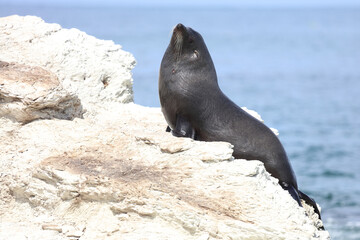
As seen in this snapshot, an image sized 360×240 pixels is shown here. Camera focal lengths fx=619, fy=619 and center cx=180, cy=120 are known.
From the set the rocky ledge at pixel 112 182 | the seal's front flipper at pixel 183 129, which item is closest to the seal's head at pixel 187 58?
the seal's front flipper at pixel 183 129

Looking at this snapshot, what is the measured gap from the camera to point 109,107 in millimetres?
7723

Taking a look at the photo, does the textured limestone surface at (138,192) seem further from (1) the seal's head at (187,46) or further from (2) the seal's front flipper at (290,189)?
(1) the seal's head at (187,46)

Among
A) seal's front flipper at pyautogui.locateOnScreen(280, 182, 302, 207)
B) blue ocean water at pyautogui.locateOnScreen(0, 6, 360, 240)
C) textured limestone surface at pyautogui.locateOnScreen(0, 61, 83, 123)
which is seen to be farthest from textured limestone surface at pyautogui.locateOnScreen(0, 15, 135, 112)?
blue ocean water at pyautogui.locateOnScreen(0, 6, 360, 240)

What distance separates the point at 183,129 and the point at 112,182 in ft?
4.81

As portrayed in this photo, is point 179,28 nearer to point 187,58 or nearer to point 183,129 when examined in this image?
point 187,58

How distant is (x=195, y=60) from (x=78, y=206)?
235cm

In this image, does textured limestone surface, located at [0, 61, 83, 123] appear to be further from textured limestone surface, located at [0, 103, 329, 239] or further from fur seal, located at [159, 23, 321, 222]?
fur seal, located at [159, 23, 321, 222]

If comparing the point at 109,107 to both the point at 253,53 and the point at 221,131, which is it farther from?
the point at 253,53

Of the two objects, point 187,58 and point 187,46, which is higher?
point 187,46

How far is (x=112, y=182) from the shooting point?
5141mm

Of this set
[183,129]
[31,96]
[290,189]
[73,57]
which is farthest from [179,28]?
[290,189]

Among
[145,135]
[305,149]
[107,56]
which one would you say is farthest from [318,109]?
[145,135]

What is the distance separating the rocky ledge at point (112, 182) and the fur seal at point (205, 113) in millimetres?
709

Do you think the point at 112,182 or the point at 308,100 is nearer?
the point at 112,182
